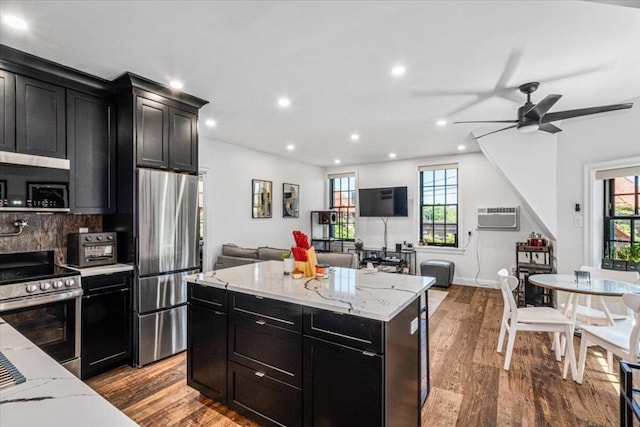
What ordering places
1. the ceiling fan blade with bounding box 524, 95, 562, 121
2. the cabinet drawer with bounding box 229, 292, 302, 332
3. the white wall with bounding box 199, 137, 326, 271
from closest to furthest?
the cabinet drawer with bounding box 229, 292, 302, 332 → the ceiling fan blade with bounding box 524, 95, 562, 121 → the white wall with bounding box 199, 137, 326, 271

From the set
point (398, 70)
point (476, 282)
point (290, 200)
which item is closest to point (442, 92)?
point (398, 70)

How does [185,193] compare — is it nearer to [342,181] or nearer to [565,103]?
[565,103]

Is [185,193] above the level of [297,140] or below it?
below

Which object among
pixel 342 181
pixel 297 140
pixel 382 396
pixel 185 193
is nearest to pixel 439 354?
pixel 382 396

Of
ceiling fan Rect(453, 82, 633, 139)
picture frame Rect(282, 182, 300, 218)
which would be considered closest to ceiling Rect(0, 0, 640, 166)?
ceiling fan Rect(453, 82, 633, 139)

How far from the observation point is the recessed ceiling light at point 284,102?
349 cm

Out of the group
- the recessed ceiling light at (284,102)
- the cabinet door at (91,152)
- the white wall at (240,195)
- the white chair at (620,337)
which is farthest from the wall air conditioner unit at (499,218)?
the cabinet door at (91,152)

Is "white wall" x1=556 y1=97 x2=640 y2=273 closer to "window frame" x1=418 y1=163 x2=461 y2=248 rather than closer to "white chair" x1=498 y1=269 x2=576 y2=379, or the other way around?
"white chair" x1=498 y1=269 x2=576 y2=379

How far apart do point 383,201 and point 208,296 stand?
542cm

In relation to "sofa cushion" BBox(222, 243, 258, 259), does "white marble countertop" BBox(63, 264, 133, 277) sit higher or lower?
higher

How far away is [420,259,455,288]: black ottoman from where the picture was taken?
608cm

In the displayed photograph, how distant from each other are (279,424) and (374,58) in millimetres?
2752

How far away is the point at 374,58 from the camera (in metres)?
2.57

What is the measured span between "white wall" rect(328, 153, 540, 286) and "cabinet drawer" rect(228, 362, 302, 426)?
205 inches
